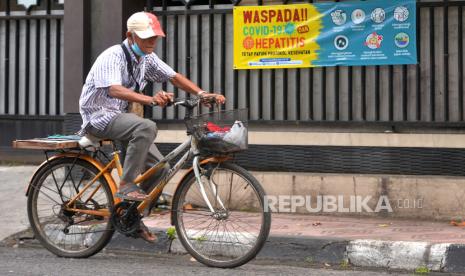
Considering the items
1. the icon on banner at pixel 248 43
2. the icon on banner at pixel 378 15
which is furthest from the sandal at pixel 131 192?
the icon on banner at pixel 378 15

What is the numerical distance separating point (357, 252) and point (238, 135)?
1.66 m

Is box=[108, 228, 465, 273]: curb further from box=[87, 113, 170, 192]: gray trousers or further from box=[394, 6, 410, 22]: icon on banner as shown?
box=[394, 6, 410, 22]: icon on banner

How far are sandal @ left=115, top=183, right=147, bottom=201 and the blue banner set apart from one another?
328cm

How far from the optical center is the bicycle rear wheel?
5141 millimetres

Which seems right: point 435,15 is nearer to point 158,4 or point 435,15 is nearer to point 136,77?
point 158,4

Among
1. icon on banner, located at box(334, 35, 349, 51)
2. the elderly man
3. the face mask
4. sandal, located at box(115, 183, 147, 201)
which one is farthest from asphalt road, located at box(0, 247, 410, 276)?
icon on banner, located at box(334, 35, 349, 51)

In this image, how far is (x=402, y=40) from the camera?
718cm

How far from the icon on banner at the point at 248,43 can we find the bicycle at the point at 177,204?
2.87m

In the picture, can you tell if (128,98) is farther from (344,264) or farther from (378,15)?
(378,15)

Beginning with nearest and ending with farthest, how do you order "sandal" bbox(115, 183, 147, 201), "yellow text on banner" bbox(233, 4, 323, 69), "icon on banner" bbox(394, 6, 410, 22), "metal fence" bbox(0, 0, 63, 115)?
"sandal" bbox(115, 183, 147, 201), "icon on banner" bbox(394, 6, 410, 22), "yellow text on banner" bbox(233, 4, 323, 69), "metal fence" bbox(0, 0, 63, 115)

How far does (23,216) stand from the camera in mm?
6750

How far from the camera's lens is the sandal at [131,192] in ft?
16.0

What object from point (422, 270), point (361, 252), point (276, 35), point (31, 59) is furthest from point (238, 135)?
point (31, 59)

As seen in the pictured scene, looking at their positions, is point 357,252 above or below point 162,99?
below
